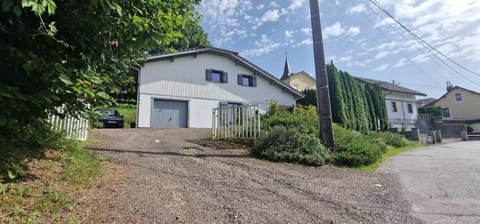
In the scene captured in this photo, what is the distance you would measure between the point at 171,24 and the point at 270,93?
15857 millimetres

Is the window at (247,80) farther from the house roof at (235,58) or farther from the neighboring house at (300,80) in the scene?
the neighboring house at (300,80)

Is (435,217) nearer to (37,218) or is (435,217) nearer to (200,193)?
(200,193)

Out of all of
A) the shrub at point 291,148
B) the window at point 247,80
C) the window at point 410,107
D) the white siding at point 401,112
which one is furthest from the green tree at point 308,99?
the shrub at point 291,148

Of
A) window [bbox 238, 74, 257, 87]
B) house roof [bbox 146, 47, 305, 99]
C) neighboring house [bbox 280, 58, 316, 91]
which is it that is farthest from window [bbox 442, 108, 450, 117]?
window [bbox 238, 74, 257, 87]

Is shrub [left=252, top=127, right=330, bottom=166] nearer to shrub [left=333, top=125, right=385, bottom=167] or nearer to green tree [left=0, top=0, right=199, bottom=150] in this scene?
shrub [left=333, top=125, right=385, bottom=167]

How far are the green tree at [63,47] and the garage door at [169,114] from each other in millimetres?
11130

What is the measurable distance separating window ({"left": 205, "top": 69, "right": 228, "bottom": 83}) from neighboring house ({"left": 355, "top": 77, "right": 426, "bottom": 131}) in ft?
53.5

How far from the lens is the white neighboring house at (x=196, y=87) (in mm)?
13883

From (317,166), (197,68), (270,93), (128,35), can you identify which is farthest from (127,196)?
(270,93)

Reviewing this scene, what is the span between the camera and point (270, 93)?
18.5 metres

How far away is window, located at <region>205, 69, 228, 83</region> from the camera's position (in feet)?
53.2

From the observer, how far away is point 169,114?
47.5 feet

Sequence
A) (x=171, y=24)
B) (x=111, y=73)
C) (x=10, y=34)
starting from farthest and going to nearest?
(x=111, y=73) → (x=171, y=24) → (x=10, y=34)

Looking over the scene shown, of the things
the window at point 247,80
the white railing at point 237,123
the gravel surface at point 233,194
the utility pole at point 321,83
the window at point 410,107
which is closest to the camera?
the gravel surface at point 233,194
